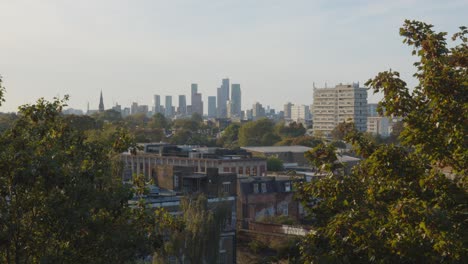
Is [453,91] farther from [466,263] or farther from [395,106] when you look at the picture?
[466,263]

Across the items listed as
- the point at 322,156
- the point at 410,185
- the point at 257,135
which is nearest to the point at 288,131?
the point at 257,135

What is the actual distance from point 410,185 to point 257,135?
5015 inches

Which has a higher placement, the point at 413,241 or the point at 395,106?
the point at 395,106

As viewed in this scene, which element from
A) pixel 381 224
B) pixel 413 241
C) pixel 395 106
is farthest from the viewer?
pixel 395 106

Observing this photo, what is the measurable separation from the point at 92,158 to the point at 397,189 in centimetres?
602

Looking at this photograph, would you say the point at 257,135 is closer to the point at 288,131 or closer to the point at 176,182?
the point at 288,131

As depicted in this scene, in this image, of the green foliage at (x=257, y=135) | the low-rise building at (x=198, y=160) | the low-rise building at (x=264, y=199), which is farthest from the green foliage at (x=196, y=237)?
the green foliage at (x=257, y=135)

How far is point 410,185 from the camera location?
38.2 feet

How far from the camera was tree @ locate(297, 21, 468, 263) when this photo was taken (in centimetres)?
1010

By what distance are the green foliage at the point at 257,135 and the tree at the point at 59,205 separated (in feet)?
398

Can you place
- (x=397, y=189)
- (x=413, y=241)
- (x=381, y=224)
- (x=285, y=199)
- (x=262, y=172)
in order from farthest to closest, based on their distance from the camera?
(x=262, y=172)
(x=285, y=199)
(x=397, y=189)
(x=381, y=224)
(x=413, y=241)

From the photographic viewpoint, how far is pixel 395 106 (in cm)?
1266

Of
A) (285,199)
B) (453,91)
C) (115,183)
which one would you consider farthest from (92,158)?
(285,199)

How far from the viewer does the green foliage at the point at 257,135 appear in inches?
5325
